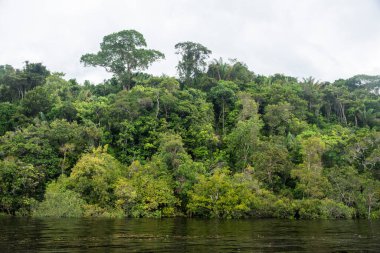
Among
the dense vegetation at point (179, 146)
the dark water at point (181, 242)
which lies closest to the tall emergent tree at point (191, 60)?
the dense vegetation at point (179, 146)

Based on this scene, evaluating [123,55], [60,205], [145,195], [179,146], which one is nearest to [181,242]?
[145,195]

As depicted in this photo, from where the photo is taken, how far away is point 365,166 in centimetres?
4275

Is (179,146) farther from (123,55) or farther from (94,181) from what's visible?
(123,55)

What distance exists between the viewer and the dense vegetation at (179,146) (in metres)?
37.5

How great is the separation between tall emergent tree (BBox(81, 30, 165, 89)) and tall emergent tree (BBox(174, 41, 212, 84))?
13.7 feet

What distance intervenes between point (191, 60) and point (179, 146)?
76.8 feet

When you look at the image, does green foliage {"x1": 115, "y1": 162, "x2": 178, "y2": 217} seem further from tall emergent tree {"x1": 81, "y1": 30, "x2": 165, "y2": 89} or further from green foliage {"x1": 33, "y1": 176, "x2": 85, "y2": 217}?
tall emergent tree {"x1": 81, "y1": 30, "x2": 165, "y2": 89}

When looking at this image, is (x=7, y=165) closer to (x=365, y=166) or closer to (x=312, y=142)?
(x=312, y=142)

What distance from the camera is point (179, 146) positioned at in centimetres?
4247

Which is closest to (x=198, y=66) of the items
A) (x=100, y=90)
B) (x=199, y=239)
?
(x=100, y=90)

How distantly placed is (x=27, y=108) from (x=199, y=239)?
1480 inches

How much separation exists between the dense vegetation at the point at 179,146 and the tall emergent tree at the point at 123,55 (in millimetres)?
166

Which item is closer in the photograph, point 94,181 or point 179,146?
point 94,181

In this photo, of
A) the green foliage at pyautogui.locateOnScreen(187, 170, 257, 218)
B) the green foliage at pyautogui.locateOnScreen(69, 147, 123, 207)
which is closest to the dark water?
the green foliage at pyautogui.locateOnScreen(187, 170, 257, 218)
